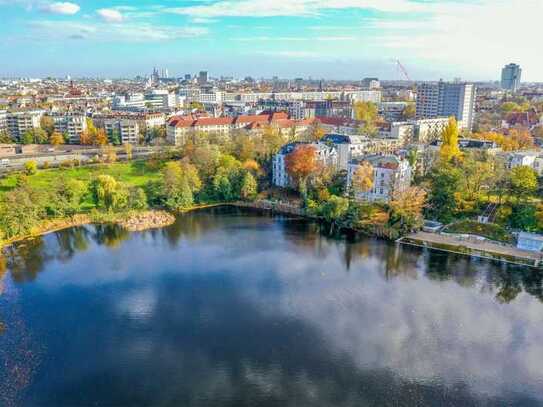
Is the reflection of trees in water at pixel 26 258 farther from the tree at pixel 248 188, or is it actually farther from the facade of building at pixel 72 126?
the facade of building at pixel 72 126

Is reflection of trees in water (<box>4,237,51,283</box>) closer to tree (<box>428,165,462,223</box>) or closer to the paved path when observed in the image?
the paved path

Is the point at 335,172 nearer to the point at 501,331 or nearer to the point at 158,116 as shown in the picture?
the point at 501,331

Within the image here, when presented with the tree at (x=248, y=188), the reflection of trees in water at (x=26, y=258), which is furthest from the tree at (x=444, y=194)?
the reflection of trees in water at (x=26, y=258)

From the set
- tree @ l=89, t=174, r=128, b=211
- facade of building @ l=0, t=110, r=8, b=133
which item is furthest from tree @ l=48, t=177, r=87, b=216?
facade of building @ l=0, t=110, r=8, b=133

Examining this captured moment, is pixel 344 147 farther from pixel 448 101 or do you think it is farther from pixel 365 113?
pixel 448 101

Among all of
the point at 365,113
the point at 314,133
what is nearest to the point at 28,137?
the point at 314,133

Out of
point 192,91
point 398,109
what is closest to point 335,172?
point 398,109
